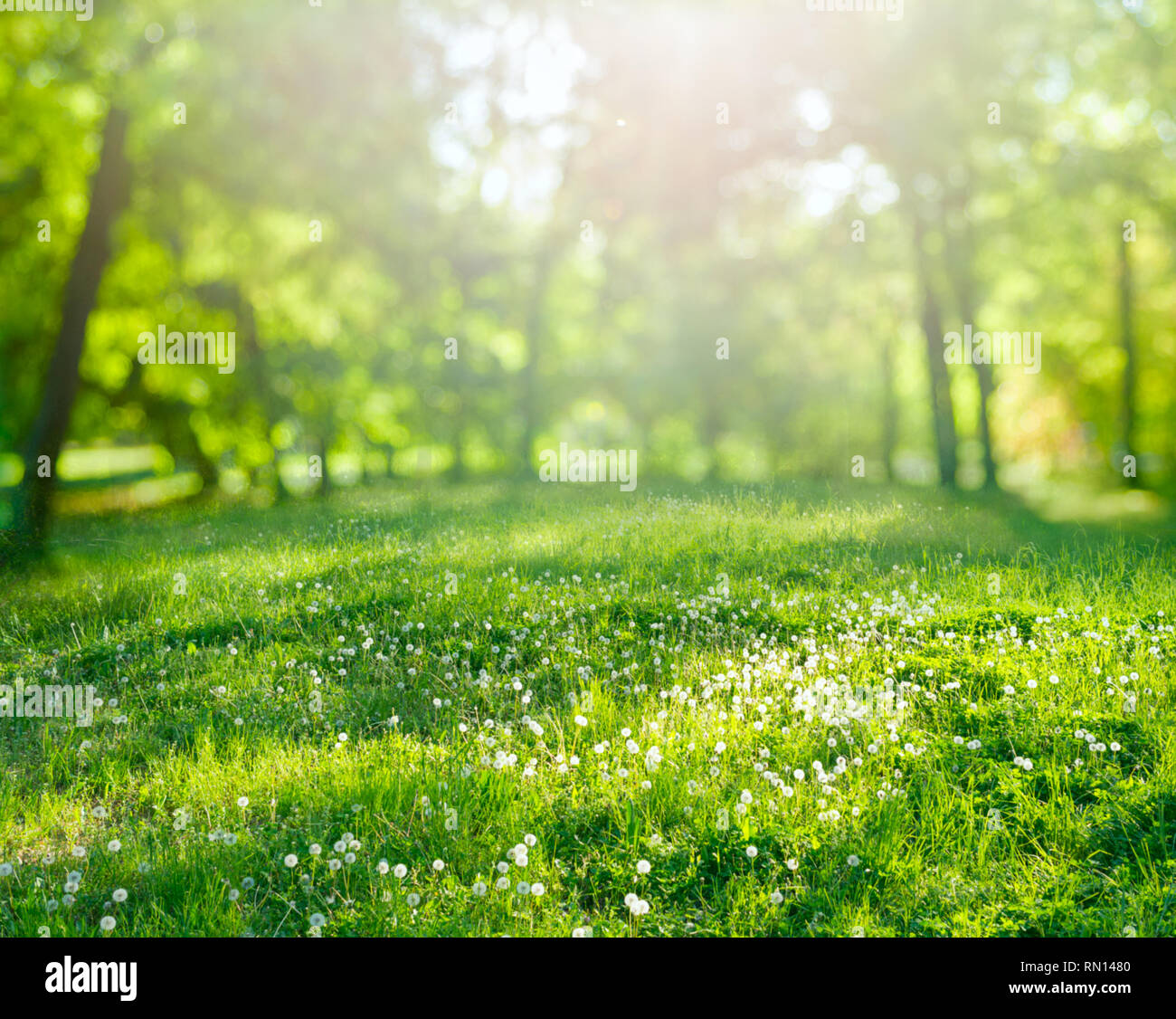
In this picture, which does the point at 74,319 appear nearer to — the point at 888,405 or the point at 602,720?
the point at 602,720

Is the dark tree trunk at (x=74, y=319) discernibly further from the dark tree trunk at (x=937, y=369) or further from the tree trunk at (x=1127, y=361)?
the tree trunk at (x=1127, y=361)

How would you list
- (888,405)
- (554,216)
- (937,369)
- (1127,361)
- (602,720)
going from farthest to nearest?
(888,405)
(1127,361)
(554,216)
(937,369)
(602,720)

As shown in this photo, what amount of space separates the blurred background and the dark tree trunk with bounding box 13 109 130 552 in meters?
0.04

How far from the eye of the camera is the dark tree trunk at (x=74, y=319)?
9023 millimetres

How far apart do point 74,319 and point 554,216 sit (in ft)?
20.9

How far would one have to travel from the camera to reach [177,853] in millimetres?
3830

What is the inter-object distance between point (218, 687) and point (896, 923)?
4245 millimetres

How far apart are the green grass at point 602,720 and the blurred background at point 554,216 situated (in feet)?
6.92

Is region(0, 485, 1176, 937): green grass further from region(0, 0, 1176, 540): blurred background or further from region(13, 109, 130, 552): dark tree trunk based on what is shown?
region(0, 0, 1176, 540): blurred background

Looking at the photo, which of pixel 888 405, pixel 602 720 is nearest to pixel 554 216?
pixel 602 720

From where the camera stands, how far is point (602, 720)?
4.91m

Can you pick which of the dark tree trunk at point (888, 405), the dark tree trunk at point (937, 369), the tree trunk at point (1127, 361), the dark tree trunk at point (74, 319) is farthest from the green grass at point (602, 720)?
the dark tree trunk at point (888, 405)

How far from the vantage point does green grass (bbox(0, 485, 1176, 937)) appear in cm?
356

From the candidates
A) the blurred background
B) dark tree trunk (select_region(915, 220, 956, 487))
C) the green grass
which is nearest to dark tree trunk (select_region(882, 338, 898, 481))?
the blurred background
